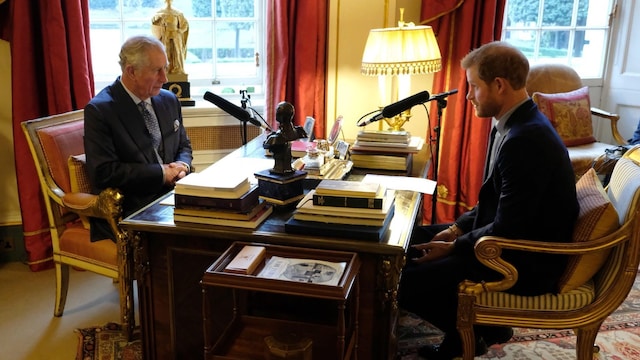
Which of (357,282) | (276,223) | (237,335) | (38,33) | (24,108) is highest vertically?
(38,33)

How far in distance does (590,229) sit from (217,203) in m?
1.17

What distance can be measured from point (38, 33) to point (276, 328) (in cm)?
216

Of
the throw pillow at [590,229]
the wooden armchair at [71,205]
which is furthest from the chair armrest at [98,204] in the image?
the throw pillow at [590,229]

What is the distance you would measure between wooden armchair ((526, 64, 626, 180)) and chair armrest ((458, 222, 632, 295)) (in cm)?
181

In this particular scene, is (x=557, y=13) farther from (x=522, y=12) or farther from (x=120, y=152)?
(x=120, y=152)

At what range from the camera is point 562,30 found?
4039 millimetres

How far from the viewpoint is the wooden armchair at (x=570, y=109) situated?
3.58m

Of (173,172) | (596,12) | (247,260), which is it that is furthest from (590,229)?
(596,12)

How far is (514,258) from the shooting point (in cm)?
190

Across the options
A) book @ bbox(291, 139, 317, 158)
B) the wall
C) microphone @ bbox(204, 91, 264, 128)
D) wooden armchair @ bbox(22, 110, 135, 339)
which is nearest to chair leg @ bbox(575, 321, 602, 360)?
book @ bbox(291, 139, 317, 158)

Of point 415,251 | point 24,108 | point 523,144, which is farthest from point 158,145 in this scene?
point 523,144

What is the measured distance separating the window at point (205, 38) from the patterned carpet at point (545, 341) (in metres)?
1.95

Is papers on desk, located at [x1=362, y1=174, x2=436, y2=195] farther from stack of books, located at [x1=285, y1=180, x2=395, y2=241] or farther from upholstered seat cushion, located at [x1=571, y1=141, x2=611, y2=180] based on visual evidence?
upholstered seat cushion, located at [x1=571, y1=141, x2=611, y2=180]

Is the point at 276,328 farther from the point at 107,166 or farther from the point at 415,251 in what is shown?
the point at 107,166
